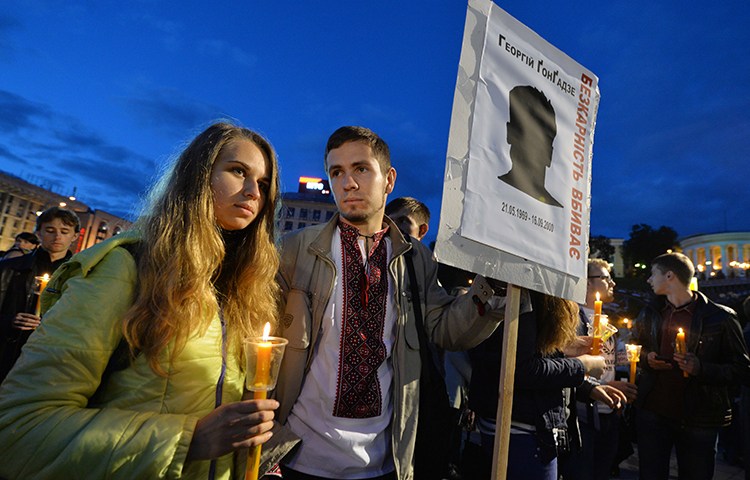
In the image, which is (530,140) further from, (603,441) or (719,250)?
(719,250)

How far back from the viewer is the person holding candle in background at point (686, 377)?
3646 millimetres

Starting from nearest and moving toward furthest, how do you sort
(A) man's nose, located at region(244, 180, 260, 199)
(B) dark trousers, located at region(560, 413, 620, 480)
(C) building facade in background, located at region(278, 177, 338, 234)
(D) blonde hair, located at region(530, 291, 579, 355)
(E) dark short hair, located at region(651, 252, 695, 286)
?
(A) man's nose, located at region(244, 180, 260, 199), (D) blonde hair, located at region(530, 291, 579, 355), (B) dark trousers, located at region(560, 413, 620, 480), (E) dark short hair, located at region(651, 252, 695, 286), (C) building facade in background, located at region(278, 177, 338, 234)

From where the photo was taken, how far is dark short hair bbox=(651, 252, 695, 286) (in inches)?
161

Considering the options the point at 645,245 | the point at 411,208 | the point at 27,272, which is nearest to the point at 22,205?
the point at 27,272

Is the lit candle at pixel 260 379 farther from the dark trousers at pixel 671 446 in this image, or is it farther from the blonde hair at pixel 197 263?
the dark trousers at pixel 671 446

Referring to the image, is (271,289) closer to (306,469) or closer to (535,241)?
(306,469)

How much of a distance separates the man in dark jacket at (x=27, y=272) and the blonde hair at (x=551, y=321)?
4962 millimetres

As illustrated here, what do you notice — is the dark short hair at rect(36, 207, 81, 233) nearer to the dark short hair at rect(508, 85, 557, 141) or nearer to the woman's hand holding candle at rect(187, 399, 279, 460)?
the woman's hand holding candle at rect(187, 399, 279, 460)

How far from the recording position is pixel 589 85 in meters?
2.29

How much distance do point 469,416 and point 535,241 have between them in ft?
8.40

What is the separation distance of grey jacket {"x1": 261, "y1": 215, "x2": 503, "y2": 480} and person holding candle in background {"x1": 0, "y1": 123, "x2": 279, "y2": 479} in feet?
0.89

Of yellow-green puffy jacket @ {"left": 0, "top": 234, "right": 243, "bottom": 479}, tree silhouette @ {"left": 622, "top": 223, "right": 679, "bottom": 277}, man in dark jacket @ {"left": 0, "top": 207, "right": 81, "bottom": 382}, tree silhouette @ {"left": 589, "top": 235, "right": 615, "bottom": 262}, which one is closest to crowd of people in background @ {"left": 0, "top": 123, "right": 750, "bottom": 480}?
yellow-green puffy jacket @ {"left": 0, "top": 234, "right": 243, "bottom": 479}

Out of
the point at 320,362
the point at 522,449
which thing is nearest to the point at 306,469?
the point at 320,362

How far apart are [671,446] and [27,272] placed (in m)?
7.31
